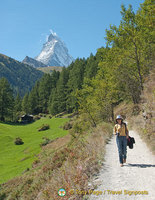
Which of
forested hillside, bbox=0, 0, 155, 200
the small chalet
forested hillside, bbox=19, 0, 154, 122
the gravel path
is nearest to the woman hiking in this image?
the gravel path

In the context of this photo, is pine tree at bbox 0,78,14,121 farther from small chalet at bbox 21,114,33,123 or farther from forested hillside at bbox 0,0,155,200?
forested hillside at bbox 0,0,155,200

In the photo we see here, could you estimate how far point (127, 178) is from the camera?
5.87 m

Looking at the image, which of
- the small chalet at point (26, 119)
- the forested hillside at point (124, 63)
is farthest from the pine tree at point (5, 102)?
the forested hillside at point (124, 63)

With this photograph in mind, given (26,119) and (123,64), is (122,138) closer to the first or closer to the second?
(123,64)

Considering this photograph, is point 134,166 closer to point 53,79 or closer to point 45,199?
point 45,199

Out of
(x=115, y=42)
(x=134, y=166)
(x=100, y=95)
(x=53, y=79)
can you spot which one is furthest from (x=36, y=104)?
(x=134, y=166)

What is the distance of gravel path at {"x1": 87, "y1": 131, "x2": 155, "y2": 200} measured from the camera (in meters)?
4.73

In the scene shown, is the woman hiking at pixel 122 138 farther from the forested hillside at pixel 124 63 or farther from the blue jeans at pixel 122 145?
the forested hillside at pixel 124 63

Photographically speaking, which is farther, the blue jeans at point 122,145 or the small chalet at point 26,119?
the small chalet at point 26,119

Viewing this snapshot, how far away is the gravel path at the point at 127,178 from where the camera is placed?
4730 millimetres

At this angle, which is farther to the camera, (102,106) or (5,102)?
(5,102)

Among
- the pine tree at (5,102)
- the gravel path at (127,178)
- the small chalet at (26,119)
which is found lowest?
the gravel path at (127,178)

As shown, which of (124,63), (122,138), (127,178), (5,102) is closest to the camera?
(127,178)

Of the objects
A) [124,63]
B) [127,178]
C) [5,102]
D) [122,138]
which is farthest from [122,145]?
[5,102]
